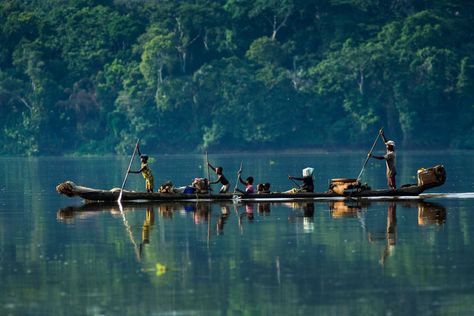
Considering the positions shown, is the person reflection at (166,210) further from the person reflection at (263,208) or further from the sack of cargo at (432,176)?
the sack of cargo at (432,176)

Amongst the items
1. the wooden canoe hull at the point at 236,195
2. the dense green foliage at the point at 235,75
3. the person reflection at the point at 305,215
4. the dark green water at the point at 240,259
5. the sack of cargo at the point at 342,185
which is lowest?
the dark green water at the point at 240,259

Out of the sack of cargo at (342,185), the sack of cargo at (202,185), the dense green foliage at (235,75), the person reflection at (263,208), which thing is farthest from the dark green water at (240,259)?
the dense green foliage at (235,75)

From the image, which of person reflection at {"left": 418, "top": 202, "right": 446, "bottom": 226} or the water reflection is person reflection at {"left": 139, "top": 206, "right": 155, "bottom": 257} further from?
person reflection at {"left": 418, "top": 202, "right": 446, "bottom": 226}

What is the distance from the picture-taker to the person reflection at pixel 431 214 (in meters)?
33.3

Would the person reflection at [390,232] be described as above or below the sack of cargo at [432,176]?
below

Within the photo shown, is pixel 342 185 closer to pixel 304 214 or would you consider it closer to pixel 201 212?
pixel 304 214

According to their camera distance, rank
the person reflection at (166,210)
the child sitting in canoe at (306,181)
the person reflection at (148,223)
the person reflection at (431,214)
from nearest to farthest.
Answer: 1. the person reflection at (148,223)
2. the person reflection at (431,214)
3. the person reflection at (166,210)
4. the child sitting in canoe at (306,181)

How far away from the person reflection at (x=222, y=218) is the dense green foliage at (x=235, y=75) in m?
68.8

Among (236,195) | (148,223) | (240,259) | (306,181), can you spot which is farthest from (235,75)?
(240,259)

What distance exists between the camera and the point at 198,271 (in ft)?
82.7

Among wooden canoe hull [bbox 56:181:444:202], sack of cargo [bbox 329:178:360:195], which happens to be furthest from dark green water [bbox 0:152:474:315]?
sack of cargo [bbox 329:178:360:195]

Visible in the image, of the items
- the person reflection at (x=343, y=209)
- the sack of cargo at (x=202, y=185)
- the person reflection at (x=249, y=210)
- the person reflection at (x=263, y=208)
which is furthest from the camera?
the sack of cargo at (x=202, y=185)

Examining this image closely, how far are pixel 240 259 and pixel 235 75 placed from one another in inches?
3349

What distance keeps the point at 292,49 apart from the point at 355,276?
91.1 m
